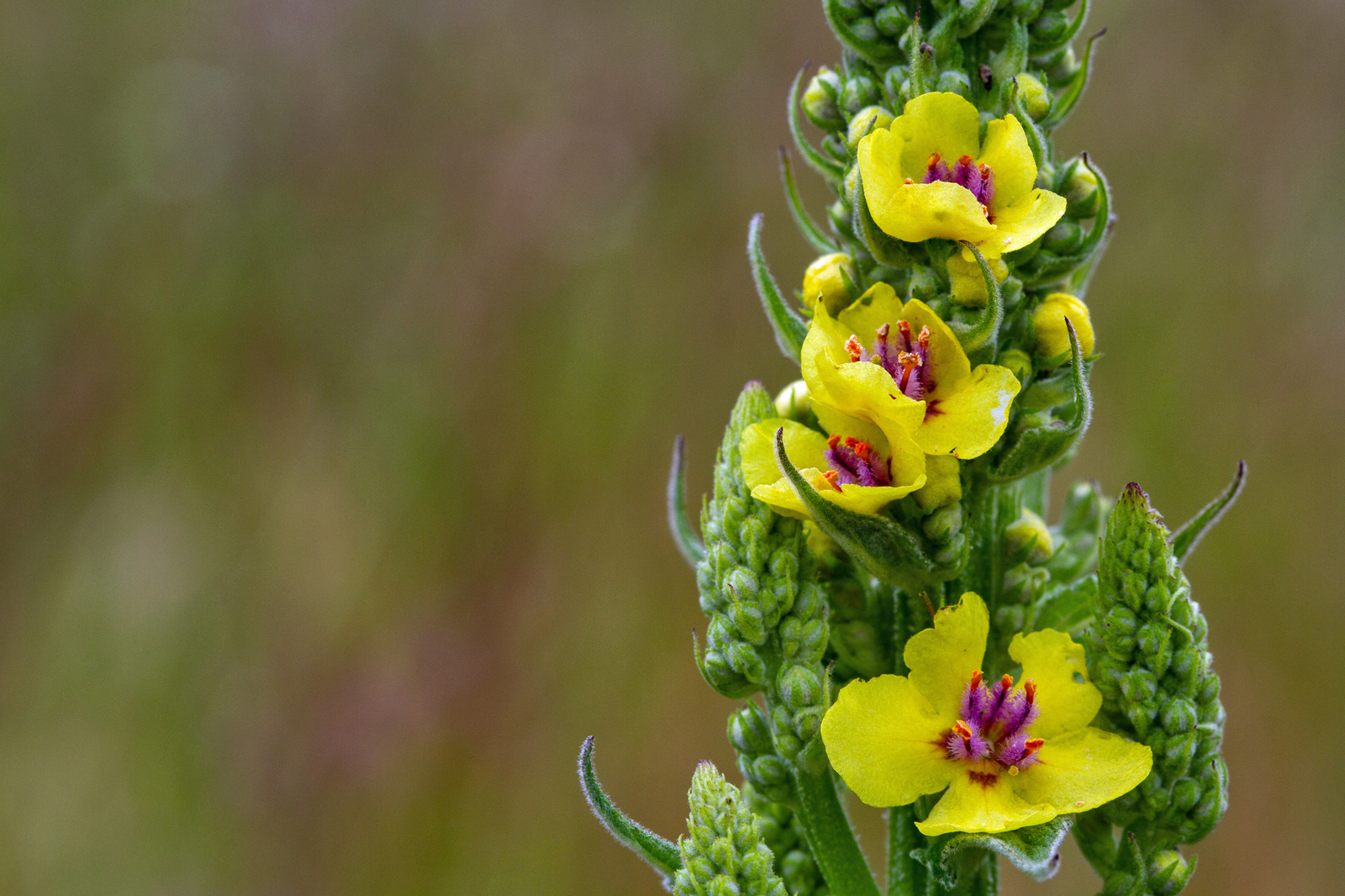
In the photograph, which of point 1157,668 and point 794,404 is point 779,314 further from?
point 1157,668

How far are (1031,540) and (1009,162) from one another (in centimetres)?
85

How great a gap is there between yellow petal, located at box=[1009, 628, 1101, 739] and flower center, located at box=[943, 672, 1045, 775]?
0.13 feet

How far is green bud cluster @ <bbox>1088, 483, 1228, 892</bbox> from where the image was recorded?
2.09 m

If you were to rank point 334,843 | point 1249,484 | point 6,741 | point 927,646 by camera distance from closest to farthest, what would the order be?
point 927,646 → point 334,843 → point 6,741 → point 1249,484

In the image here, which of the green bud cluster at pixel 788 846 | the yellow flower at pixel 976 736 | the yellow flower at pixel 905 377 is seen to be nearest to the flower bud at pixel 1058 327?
the yellow flower at pixel 905 377

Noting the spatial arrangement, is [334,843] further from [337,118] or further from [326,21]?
[326,21]

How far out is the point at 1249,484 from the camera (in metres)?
6.73

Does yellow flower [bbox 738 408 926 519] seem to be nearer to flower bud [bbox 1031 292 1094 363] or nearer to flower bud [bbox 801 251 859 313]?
flower bud [bbox 801 251 859 313]

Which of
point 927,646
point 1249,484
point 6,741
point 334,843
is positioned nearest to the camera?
point 927,646

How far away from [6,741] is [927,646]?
18.9 ft

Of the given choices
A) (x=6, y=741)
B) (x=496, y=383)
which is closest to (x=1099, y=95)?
(x=496, y=383)

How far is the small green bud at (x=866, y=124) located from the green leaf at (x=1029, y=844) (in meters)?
1.41

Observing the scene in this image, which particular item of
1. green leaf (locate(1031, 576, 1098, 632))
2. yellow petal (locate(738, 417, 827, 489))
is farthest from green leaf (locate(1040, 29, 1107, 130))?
green leaf (locate(1031, 576, 1098, 632))

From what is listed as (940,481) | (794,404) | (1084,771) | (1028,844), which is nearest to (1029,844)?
(1028,844)
